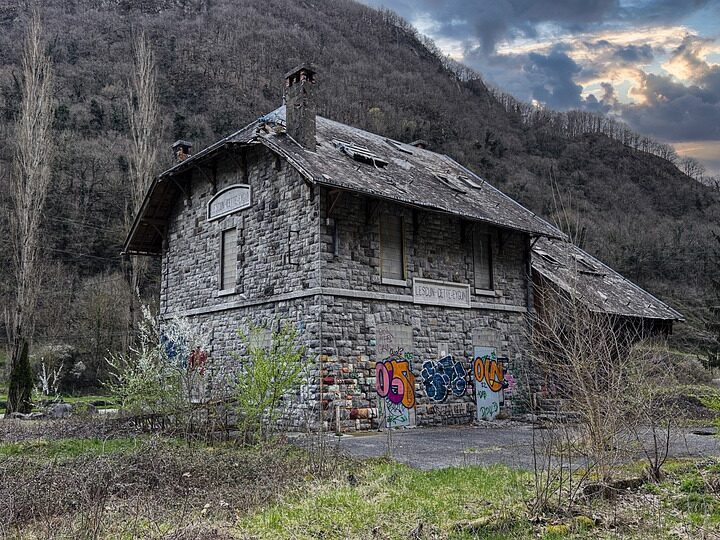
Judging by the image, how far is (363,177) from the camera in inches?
614

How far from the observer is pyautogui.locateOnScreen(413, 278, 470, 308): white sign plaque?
16.6 m

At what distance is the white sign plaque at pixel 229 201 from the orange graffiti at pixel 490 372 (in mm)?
7776

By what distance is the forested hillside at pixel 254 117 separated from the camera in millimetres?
38094

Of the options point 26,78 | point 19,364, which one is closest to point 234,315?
point 19,364

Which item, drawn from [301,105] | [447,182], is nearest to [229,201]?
[301,105]

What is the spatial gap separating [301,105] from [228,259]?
15.4ft

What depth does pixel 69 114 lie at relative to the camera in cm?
4894

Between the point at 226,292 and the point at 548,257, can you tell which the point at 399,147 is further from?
the point at 226,292

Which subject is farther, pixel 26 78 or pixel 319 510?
pixel 26 78

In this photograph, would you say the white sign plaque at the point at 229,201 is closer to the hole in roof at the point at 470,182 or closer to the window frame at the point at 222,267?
the window frame at the point at 222,267

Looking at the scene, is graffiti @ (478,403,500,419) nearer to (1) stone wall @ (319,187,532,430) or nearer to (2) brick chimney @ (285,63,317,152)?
(1) stone wall @ (319,187,532,430)

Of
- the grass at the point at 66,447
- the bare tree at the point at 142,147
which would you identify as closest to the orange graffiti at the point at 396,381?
the grass at the point at 66,447

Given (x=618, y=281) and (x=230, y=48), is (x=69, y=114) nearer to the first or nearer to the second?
(x=230, y=48)

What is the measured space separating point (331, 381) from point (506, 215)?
837 centimetres
